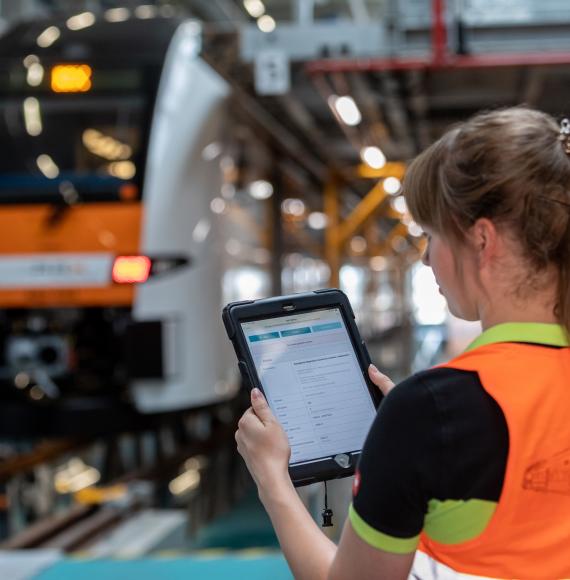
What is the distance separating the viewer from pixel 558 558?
1.16 m

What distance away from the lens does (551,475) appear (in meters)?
1.12

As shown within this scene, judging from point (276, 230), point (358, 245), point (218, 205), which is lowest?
point (358, 245)

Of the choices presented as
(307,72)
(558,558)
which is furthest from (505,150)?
(307,72)

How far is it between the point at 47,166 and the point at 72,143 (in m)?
0.22

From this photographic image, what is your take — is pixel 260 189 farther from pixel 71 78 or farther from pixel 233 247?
pixel 71 78

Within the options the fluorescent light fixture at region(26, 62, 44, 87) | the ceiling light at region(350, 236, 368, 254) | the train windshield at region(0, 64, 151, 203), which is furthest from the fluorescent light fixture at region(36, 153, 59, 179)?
the ceiling light at region(350, 236, 368, 254)

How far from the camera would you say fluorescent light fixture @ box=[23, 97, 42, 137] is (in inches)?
248

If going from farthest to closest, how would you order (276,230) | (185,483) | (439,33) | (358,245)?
(358,245) → (276,230) → (185,483) → (439,33)

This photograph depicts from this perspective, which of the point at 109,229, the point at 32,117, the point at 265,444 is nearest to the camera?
the point at 265,444

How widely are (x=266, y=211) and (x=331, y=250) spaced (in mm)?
997

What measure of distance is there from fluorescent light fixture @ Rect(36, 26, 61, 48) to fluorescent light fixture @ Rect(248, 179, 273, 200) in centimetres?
219

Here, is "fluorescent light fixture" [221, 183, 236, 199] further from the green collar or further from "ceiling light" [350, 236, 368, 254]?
"ceiling light" [350, 236, 368, 254]

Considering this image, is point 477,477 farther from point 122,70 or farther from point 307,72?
point 122,70

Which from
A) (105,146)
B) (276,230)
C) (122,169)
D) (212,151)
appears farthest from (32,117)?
(276,230)
